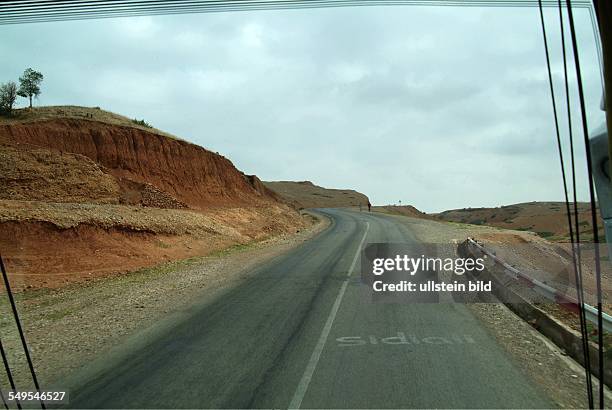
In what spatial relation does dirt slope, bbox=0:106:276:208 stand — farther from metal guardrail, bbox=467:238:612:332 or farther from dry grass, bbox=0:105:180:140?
metal guardrail, bbox=467:238:612:332

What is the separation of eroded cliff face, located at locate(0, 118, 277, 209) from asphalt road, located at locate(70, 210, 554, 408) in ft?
84.6

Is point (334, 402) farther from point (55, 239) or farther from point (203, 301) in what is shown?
point (55, 239)

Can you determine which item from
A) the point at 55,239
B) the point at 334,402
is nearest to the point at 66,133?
the point at 55,239

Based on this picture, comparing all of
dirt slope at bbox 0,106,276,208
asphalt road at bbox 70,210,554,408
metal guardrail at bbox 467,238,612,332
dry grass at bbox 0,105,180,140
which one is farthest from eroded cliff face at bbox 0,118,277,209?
metal guardrail at bbox 467,238,612,332

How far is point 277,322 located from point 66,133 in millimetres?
31171

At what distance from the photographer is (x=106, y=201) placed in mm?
27578

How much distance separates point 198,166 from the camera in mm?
43562

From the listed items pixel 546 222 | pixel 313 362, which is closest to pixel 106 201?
pixel 313 362

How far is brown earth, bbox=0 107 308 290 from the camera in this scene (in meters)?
18.3

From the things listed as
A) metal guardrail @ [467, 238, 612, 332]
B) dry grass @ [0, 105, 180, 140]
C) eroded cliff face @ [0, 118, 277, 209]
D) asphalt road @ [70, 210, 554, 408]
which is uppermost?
dry grass @ [0, 105, 180, 140]

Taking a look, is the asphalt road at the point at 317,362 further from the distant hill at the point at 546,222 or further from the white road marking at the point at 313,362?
the distant hill at the point at 546,222

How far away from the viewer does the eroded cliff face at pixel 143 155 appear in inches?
1336

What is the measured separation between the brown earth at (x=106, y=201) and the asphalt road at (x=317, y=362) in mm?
9953

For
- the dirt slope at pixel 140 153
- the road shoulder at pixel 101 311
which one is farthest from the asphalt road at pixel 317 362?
the dirt slope at pixel 140 153
